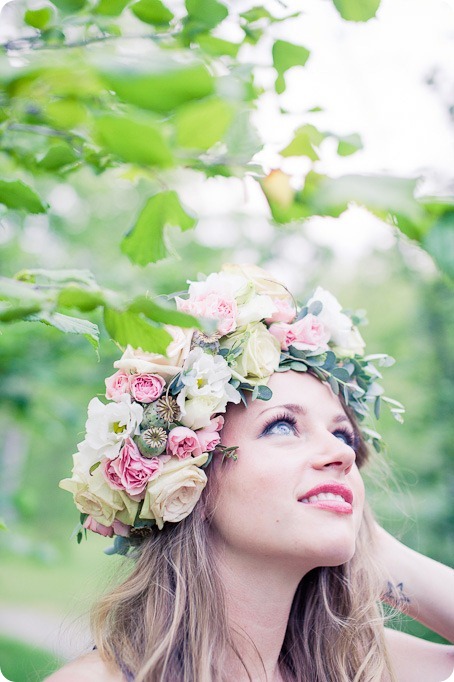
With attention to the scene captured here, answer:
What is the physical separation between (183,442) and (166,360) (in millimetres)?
258

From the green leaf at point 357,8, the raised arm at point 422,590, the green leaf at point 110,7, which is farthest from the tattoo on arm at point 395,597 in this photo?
the green leaf at point 110,7

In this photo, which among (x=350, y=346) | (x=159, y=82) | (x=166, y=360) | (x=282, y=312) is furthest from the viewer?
(x=350, y=346)

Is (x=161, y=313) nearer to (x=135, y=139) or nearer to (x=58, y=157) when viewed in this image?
(x=135, y=139)

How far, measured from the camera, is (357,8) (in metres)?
1.18

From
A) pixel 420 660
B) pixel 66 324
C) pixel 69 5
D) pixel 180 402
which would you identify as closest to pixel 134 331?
pixel 66 324

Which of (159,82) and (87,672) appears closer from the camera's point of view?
(159,82)

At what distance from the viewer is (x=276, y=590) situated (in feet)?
6.88

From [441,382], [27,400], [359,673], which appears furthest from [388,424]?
[359,673]

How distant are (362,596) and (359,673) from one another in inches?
11.3

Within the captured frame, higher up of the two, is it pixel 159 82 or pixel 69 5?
pixel 159 82

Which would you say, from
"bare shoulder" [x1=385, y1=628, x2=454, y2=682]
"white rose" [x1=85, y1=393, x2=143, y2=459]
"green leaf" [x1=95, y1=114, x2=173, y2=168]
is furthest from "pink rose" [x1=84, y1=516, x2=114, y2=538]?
"green leaf" [x1=95, y1=114, x2=173, y2=168]

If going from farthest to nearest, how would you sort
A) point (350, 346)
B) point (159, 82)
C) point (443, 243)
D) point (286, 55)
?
point (350, 346) < point (286, 55) < point (443, 243) < point (159, 82)

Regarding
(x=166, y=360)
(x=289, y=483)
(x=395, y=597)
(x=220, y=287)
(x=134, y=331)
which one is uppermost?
(x=134, y=331)

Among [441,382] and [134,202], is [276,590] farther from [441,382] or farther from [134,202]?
[134,202]
